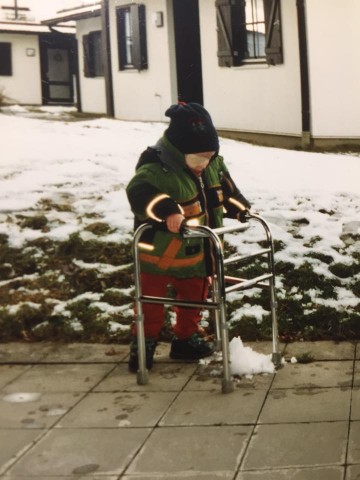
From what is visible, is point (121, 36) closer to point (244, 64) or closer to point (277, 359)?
point (244, 64)

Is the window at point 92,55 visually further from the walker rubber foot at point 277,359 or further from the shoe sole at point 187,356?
the walker rubber foot at point 277,359

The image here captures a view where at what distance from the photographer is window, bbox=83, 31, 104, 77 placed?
72.5 feet

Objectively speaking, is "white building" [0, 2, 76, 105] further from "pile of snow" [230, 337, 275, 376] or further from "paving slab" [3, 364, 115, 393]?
"pile of snow" [230, 337, 275, 376]

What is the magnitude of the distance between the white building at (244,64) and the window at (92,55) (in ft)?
3.99

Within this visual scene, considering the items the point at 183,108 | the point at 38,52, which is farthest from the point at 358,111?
the point at 38,52

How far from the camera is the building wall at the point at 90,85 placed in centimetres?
2190

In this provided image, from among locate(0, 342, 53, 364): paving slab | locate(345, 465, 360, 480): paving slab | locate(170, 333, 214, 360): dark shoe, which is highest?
locate(170, 333, 214, 360): dark shoe

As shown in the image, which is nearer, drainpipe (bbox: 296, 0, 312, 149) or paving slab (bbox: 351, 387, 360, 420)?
paving slab (bbox: 351, 387, 360, 420)

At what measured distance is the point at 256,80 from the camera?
14.9 meters

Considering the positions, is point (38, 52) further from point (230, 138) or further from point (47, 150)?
point (47, 150)

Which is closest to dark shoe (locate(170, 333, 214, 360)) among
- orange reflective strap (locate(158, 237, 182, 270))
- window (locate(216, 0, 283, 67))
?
orange reflective strap (locate(158, 237, 182, 270))

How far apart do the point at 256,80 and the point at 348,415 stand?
1122cm

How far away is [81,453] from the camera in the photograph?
4.06 m

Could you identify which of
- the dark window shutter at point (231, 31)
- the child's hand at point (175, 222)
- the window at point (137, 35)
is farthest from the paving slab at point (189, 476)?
the window at point (137, 35)
